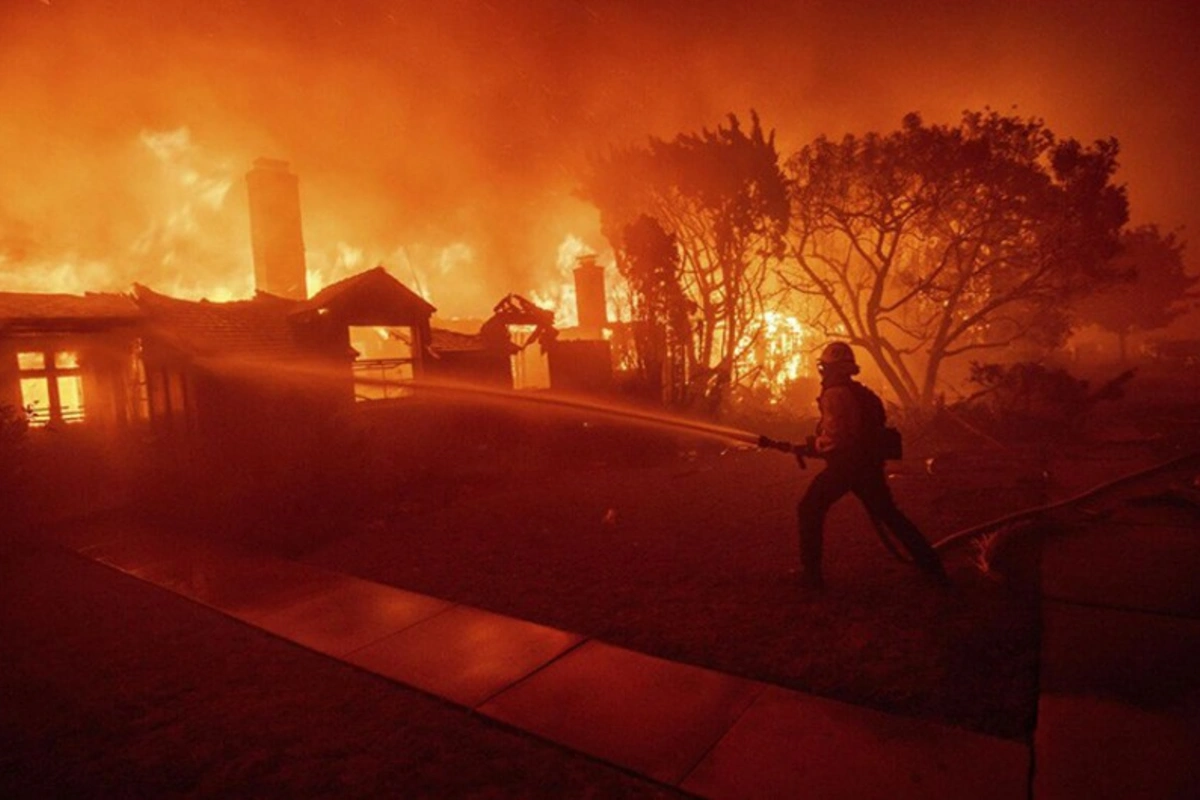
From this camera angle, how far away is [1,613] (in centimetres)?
614

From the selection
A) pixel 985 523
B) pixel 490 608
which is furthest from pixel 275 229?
pixel 985 523

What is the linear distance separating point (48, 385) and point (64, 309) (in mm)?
1747

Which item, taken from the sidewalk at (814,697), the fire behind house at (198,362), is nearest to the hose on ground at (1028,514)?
the sidewalk at (814,697)

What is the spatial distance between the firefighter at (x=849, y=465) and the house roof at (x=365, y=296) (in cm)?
1057

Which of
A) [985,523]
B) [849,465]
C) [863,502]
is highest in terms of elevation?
[849,465]

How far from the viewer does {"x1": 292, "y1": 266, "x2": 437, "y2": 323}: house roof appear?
13.0 metres

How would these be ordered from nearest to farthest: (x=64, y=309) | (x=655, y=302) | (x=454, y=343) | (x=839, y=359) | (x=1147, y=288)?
(x=839, y=359), (x=64, y=309), (x=454, y=343), (x=655, y=302), (x=1147, y=288)

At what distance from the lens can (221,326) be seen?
12.3 m

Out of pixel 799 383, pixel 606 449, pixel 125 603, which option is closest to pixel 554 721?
pixel 125 603

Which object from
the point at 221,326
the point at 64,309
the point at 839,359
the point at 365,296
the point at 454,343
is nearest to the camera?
the point at 839,359

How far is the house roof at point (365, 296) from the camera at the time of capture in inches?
513

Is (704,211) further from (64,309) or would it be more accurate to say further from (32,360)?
(32,360)

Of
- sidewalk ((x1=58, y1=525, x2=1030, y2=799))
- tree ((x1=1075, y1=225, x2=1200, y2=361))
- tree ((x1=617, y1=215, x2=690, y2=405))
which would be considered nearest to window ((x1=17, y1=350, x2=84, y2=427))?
sidewalk ((x1=58, y1=525, x2=1030, y2=799))

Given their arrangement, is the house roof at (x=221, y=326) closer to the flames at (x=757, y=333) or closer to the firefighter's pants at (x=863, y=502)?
the flames at (x=757, y=333)
